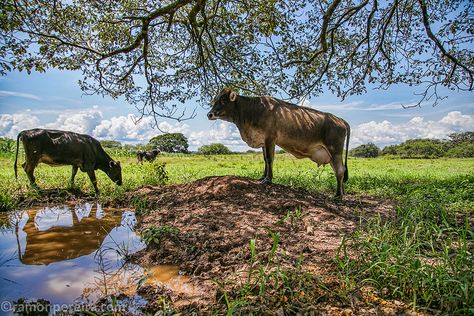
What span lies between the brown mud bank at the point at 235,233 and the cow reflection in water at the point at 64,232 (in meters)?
0.65

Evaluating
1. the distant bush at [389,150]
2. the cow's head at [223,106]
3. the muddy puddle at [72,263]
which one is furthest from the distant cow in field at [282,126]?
the distant bush at [389,150]

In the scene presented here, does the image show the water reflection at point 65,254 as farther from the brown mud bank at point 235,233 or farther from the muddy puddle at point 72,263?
the brown mud bank at point 235,233

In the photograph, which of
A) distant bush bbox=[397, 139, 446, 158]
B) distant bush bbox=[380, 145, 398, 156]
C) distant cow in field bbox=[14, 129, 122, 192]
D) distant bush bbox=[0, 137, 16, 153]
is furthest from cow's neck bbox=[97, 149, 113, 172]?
distant bush bbox=[380, 145, 398, 156]

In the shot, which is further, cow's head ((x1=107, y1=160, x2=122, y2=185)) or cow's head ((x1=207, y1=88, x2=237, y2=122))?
cow's head ((x1=107, y1=160, x2=122, y2=185))

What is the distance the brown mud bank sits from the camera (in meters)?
2.88

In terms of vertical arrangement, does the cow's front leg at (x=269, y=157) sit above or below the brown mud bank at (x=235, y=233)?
above

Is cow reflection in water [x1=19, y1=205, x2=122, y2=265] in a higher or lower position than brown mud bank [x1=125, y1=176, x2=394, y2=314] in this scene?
lower

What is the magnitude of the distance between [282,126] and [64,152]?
231 inches

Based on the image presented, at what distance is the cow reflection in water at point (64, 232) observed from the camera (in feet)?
12.6

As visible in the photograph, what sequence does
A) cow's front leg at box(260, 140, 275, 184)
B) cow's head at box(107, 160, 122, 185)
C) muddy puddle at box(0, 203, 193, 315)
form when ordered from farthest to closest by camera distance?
cow's head at box(107, 160, 122, 185)
cow's front leg at box(260, 140, 275, 184)
muddy puddle at box(0, 203, 193, 315)

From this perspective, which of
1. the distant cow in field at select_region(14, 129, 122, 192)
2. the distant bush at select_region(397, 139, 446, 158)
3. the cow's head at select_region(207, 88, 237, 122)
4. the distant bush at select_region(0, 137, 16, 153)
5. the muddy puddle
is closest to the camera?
the muddy puddle

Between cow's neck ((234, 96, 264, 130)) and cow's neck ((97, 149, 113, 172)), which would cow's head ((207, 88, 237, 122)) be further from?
cow's neck ((97, 149, 113, 172))

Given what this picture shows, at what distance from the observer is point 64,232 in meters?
4.77

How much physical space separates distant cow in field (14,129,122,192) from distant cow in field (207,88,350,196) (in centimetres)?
383
